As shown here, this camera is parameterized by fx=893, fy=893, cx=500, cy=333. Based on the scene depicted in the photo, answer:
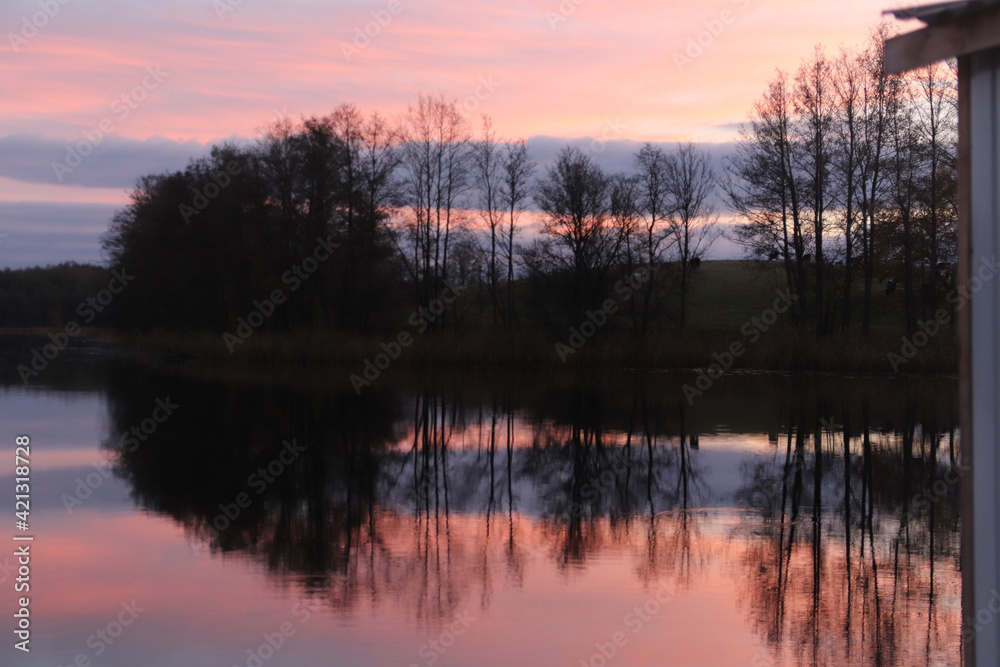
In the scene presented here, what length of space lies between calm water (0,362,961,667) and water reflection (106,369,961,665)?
0.15 ft

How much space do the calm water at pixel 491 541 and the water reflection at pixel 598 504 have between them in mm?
44

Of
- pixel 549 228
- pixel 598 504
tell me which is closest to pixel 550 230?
pixel 549 228

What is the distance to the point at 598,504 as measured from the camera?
11711 mm

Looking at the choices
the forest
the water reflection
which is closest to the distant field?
the forest

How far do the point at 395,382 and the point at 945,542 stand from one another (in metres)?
24.9

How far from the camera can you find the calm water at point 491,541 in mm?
6703

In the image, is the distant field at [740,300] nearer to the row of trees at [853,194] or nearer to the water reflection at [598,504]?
the row of trees at [853,194]

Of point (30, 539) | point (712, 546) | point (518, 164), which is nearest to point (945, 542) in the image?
point (712, 546)

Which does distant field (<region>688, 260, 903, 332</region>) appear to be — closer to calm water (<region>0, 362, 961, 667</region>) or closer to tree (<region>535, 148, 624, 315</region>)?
tree (<region>535, 148, 624, 315</region>)

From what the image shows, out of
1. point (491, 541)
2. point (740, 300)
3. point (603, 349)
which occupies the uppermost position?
point (740, 300)

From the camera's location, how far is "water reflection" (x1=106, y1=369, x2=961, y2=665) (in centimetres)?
763

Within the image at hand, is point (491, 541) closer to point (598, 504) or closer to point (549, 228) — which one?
point (598, 504)

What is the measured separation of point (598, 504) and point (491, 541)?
2.36 m

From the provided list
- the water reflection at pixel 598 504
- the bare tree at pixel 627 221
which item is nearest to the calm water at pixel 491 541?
Answer: the water reflection at pixel 598 504
